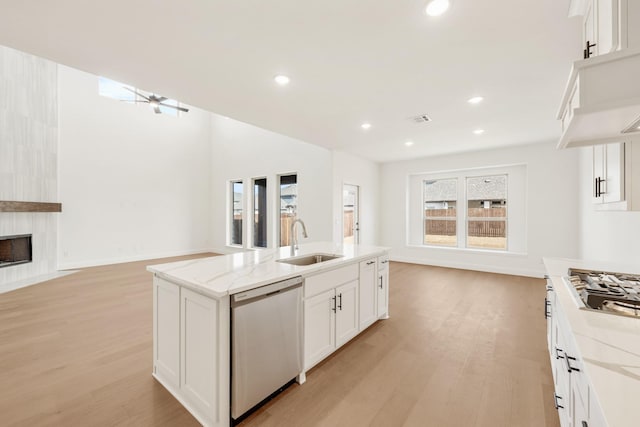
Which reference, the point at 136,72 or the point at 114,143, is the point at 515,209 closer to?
the point at 136,72

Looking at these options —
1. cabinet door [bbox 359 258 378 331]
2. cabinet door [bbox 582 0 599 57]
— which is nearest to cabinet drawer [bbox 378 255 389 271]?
cabinet door [bbox 359 258 378 331]

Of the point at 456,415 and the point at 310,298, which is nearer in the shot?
the point at 456,415

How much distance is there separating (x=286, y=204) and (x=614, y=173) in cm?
604

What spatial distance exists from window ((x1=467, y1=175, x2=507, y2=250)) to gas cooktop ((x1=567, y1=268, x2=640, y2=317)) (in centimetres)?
436

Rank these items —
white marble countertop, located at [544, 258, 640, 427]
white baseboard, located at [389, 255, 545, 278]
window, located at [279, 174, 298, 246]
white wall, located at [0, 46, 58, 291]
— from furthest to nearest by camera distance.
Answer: window, located at [279, 174, 298, 246] < white baseboard, located at [389, 255, 545, 278] < white wall, located at [0, 46, 58, 291] < white marble countertop, located at [544, 258, 640, 427]

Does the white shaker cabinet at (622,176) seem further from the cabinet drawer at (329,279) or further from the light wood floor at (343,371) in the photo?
the cabinet drawer at (329,279)

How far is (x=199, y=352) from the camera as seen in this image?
1671 mm

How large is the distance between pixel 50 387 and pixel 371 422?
7.92ft

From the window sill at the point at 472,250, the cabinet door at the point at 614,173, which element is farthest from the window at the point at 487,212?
the cabinet door at the point at 614,173

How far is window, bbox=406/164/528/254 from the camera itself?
573 cm

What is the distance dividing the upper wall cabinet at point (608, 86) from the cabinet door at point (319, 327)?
1.86 metres

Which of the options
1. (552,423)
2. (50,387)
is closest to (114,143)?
(50,387)

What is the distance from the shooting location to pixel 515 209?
5.74m

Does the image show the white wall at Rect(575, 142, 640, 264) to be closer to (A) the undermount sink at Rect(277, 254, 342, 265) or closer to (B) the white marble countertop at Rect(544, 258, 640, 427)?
(B) the white marble countertop at Rect(544, 258, 640, 427)
